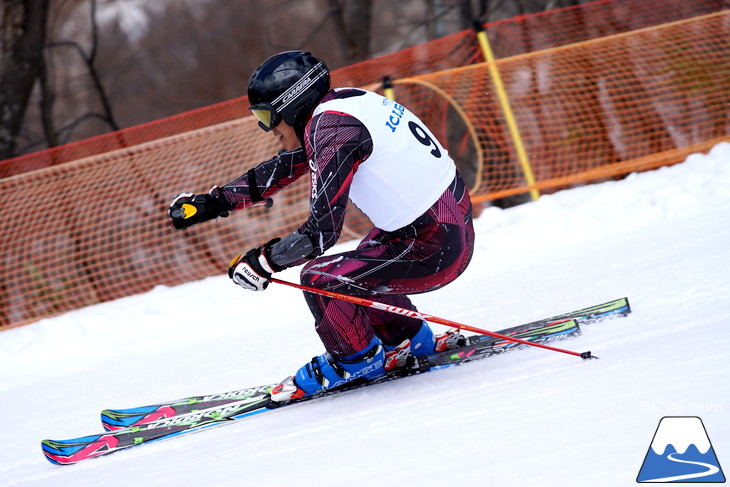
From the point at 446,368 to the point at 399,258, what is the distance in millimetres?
652

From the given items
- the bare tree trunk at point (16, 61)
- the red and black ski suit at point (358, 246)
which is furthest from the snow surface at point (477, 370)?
the bare tree trunk at point (16, 61)

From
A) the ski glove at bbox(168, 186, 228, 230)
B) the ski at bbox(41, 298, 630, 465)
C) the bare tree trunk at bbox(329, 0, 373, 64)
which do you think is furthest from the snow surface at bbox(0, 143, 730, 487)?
the bare tree trunk at bbox(329, 0, 373, 64)

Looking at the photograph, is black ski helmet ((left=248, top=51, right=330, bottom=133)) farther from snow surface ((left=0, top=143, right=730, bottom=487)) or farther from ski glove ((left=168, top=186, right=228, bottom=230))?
snow surface ((left=0, top=143, right=730, bottom=487))

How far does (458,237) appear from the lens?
2928mm

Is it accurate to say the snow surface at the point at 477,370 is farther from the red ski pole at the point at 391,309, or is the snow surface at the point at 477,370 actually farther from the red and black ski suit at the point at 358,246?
the red and black ski suit at the point at 358,246

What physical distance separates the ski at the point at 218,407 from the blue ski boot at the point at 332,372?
0.05 metres

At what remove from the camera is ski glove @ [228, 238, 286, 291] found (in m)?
2.74

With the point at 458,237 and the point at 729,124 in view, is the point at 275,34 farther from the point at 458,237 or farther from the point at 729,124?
the point at 458,237

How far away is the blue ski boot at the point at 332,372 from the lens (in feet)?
10.1

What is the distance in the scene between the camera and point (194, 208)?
323 cm

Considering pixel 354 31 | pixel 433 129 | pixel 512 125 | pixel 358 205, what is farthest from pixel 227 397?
pixel 354 31

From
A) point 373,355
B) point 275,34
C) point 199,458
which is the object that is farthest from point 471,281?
point 275,34

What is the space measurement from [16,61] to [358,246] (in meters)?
7.34

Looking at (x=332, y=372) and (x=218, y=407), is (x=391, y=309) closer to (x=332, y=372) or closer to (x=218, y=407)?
(x=332, y=372)
